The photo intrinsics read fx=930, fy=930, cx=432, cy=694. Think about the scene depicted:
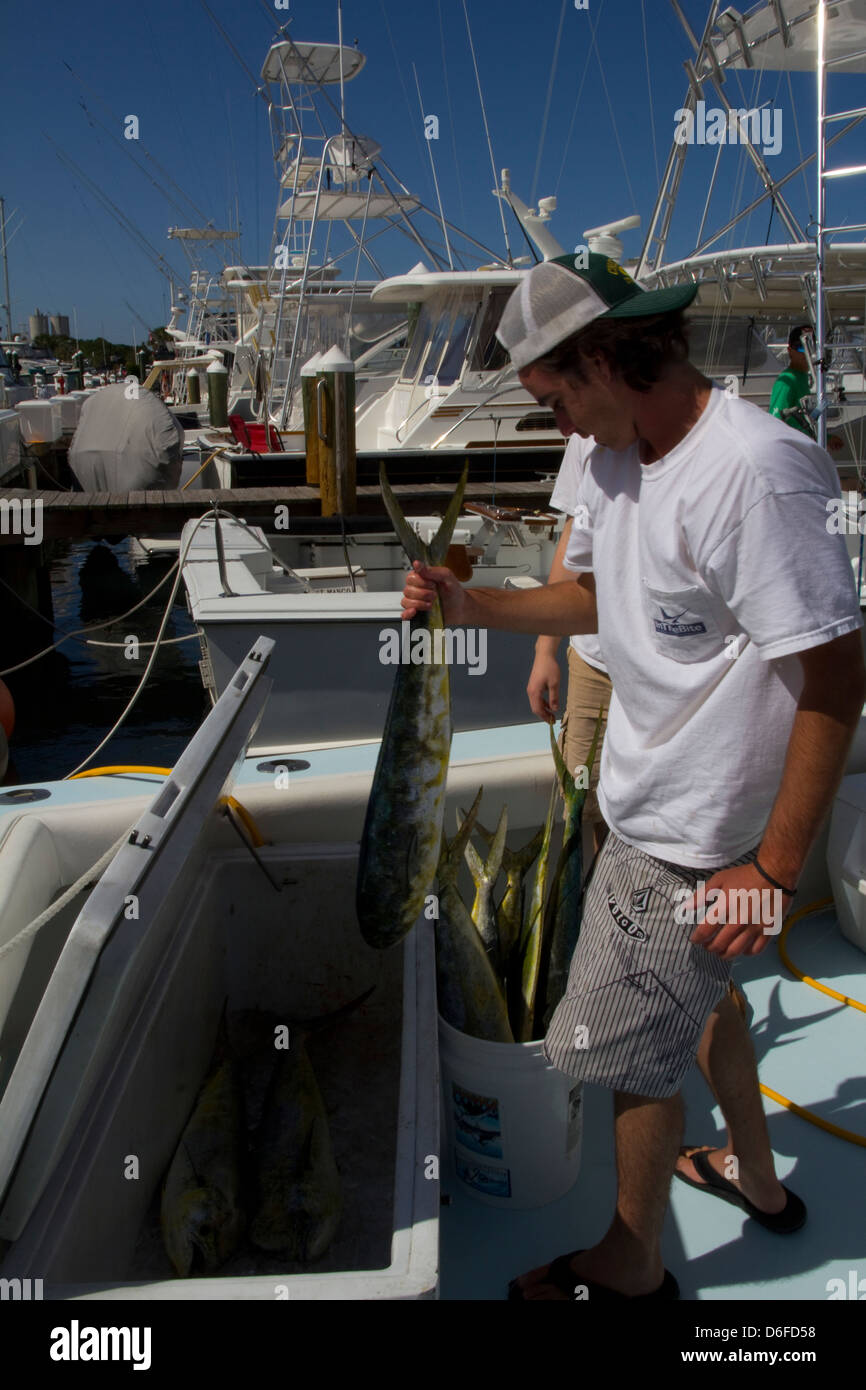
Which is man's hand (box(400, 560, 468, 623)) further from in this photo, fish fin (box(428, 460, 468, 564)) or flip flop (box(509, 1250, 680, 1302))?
flip flop (box(509, 1250, 680, 1302))

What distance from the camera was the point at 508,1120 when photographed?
1.87 m

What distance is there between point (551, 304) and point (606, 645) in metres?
0.57

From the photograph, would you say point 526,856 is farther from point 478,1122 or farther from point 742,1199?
point 742,1199

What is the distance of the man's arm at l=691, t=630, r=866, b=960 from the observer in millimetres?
1310

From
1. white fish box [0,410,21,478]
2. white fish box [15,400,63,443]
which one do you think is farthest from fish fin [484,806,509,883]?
white fish box [15,400,63,443]

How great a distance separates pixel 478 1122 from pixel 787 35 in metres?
7.43

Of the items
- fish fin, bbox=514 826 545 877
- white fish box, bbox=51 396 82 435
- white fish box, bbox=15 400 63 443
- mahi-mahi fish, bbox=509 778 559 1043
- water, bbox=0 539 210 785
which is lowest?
water, bbox=0 539 210 785

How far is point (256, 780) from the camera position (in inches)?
107

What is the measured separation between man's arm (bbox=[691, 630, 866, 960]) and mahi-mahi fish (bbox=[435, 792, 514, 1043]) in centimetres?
60

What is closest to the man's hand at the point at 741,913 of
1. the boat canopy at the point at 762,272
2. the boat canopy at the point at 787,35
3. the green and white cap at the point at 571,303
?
the green and white cap at the point at 571,303

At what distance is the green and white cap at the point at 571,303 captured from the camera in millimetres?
1428

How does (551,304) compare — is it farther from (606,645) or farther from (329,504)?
(329,504)

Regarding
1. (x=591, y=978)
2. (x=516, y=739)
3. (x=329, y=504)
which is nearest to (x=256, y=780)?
(x=516, y=739)

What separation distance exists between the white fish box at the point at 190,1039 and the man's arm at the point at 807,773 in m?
0.59
